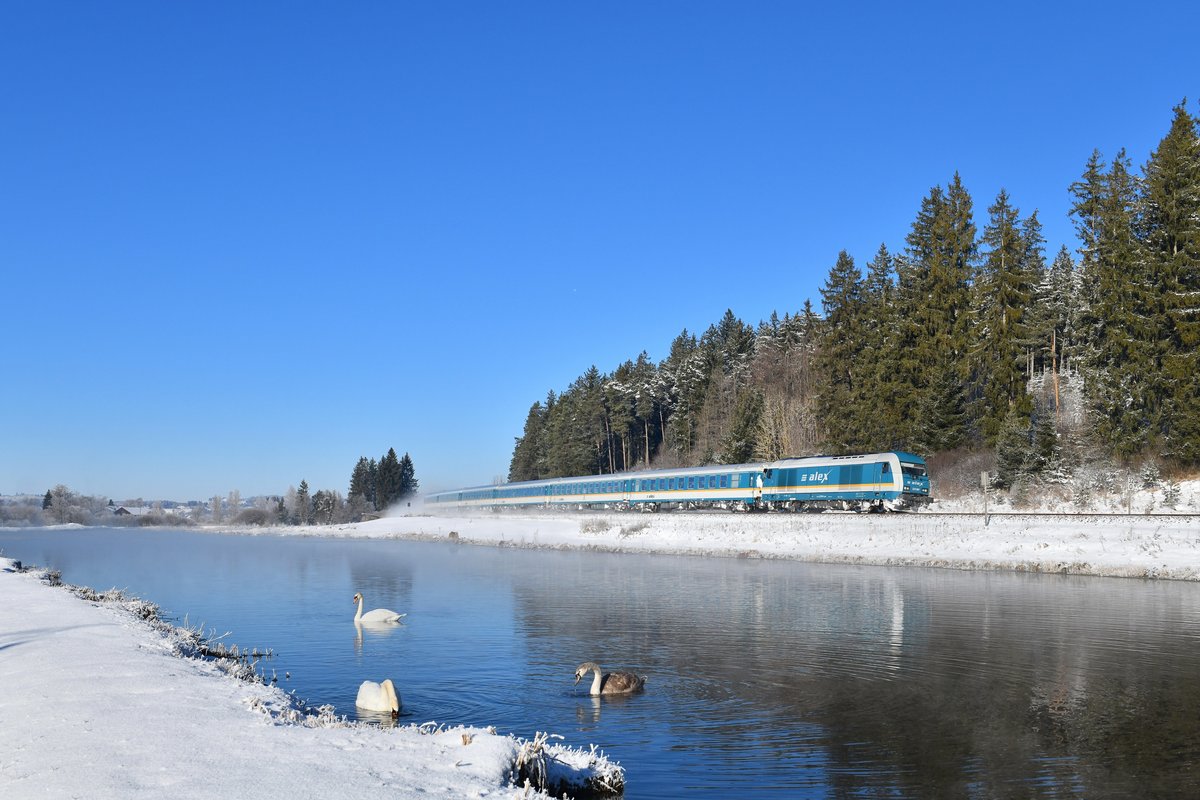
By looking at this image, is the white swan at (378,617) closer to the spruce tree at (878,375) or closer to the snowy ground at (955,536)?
the snowy ground at (955,536)

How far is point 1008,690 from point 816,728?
13.3 ft

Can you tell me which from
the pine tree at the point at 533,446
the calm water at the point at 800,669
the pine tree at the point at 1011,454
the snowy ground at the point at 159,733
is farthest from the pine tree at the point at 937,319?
the pine tree at the point at 533,446

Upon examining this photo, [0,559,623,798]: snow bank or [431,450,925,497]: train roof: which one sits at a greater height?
[431,450,925,497]: train roof

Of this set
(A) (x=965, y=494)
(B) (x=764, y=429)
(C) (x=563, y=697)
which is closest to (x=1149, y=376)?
(A) (x=965, y=494)

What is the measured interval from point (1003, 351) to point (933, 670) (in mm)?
40003

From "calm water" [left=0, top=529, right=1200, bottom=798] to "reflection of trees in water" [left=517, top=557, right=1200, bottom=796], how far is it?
0.05m

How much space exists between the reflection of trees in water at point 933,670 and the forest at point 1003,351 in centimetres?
1700

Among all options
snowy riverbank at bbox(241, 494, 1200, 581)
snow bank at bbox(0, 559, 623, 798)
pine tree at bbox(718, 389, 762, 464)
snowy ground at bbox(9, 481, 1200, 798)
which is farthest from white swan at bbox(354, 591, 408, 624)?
pine tree at bbox(718, 389, 762, 464)

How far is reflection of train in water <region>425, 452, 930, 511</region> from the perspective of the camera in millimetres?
41719

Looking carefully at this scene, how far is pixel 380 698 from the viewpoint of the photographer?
12.2 meters

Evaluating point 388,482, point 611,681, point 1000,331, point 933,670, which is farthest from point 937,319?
point 388,482

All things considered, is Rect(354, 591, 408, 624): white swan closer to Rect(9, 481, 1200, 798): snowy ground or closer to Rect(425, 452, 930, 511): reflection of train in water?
Rect(9, 481, 1200, 798): snowy ground

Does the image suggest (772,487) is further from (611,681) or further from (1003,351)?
(611,681)

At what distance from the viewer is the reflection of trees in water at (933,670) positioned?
32.8 feet
